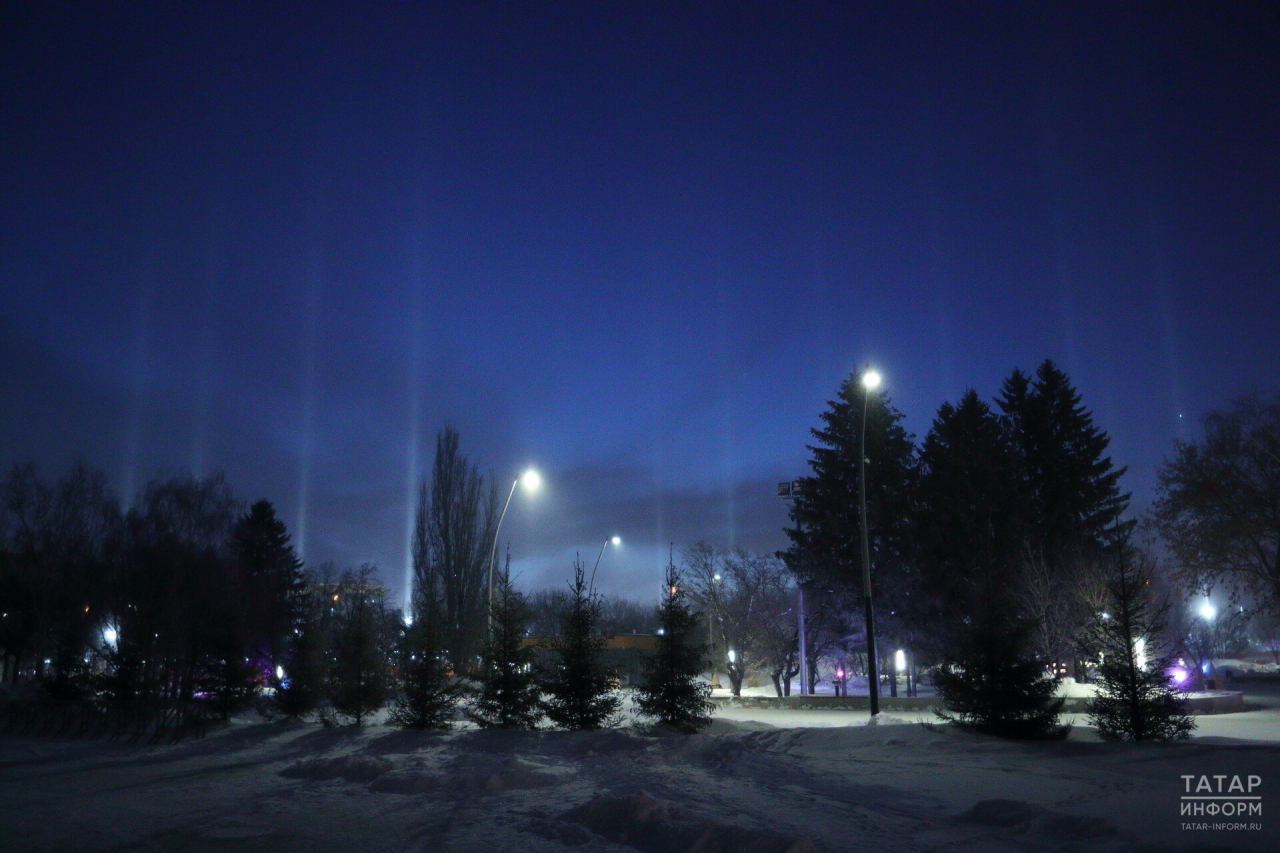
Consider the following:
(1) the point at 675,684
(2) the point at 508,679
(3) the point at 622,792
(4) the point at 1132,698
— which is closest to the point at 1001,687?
(4) the point at 1132,698

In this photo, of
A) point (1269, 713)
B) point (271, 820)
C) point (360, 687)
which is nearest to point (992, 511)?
point (1269, 713)

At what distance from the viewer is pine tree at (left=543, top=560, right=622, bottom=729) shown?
706 inches

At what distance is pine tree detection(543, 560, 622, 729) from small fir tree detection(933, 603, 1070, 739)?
24.0ft

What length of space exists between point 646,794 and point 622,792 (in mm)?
1490

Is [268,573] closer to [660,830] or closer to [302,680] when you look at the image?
[302,680]

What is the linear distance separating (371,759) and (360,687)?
8.29 m

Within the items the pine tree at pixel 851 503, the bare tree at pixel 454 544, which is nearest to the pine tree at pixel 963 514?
the pine tree at pixel 851 503

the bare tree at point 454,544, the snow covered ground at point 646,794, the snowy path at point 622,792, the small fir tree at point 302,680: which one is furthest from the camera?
the bare tree at point 454,544

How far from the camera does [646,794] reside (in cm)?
916

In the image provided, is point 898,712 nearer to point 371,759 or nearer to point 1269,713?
point 1269,713

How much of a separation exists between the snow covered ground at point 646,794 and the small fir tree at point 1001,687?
60 cm

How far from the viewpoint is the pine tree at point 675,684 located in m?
17.7

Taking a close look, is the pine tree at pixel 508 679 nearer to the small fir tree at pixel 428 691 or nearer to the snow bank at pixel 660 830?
the small fir tree at pixel 428 691

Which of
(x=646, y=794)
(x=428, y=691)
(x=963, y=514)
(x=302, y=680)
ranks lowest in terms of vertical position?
(x=302, y=680)
